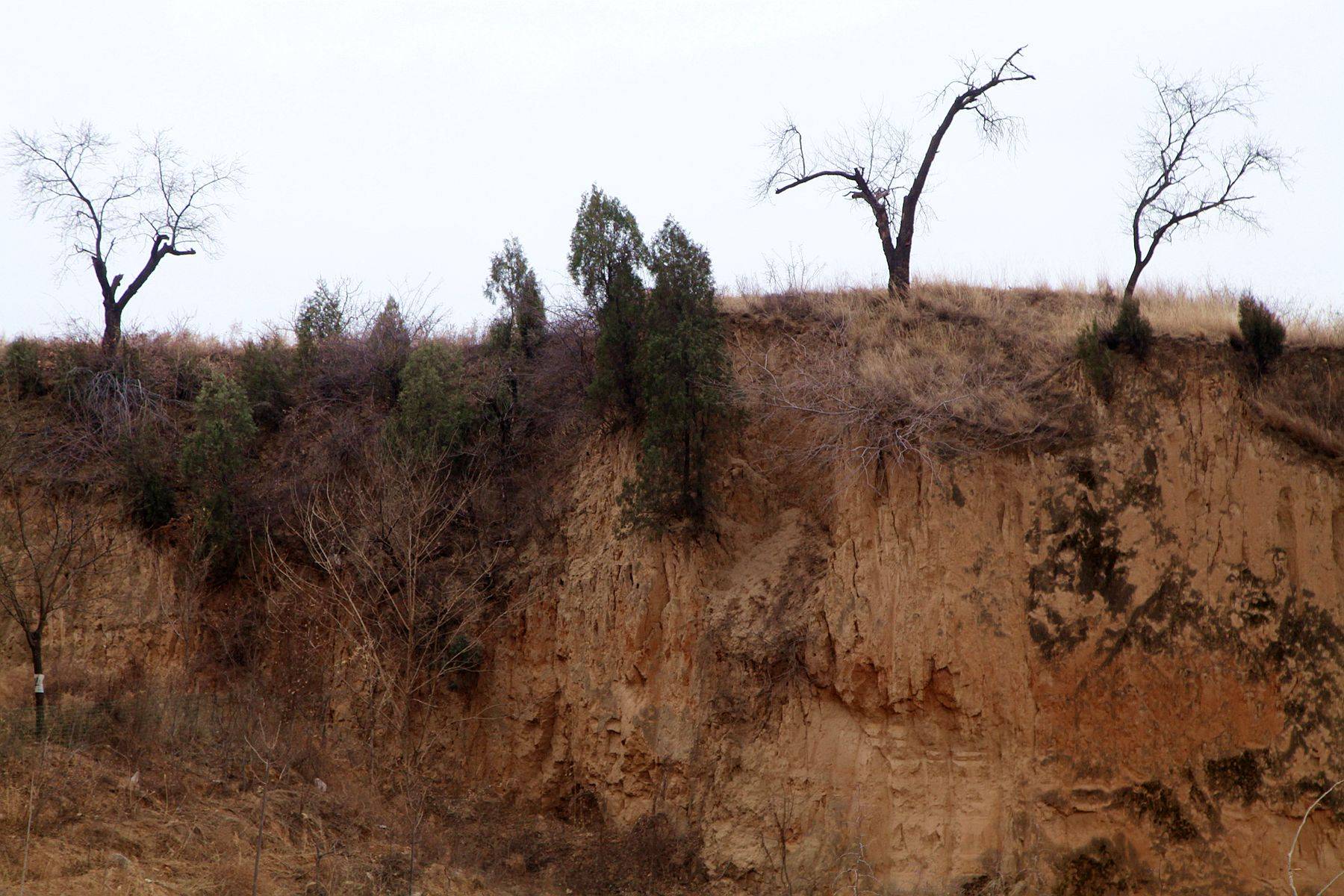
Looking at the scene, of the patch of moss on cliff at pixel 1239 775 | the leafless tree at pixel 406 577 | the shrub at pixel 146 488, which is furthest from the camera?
the shrub at pixel 146 488

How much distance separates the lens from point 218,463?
63.0 feet

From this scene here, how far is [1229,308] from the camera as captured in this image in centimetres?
1598

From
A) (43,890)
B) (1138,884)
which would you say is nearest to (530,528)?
(43,890)

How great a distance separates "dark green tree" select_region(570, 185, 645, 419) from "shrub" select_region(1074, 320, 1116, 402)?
6575 mm

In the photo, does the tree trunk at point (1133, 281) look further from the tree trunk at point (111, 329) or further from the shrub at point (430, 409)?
the tree trunk at point (111, 329)

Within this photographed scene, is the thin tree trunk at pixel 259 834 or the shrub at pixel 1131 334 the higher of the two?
the shrub at pixel 1131 334

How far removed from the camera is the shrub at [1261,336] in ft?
48.3

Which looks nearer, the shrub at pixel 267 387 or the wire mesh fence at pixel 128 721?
the wire mesh fence at pixel 128 721

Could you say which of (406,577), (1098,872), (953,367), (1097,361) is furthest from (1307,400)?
(406,577)

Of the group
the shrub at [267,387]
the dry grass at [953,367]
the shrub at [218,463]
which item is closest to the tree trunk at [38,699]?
the shrub at [218,463]

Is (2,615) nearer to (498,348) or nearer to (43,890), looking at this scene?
(43,890)

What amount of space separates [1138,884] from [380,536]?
1192cm

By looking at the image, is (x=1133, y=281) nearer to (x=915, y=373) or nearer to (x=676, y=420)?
(x=915, y=373)

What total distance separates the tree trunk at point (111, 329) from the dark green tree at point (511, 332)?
772 centimetres
